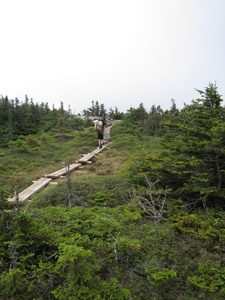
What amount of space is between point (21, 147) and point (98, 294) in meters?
14.9

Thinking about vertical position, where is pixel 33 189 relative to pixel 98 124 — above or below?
below

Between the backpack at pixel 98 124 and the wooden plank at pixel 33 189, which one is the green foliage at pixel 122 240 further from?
the backpack at pixel 98 124

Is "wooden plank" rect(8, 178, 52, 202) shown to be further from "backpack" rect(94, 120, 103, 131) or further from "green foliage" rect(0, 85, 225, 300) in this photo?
"backpack" rect(94, 120, 103, 131)

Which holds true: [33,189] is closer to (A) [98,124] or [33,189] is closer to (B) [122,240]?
(B) [122,240]

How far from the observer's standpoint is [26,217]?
128 inches

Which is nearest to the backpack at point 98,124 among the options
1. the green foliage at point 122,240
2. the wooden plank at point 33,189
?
the wooden plank at point 33,189

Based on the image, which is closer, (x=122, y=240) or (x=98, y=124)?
(x=122, y=240)

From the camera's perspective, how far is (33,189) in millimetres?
8781

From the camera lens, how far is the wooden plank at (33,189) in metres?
7.95

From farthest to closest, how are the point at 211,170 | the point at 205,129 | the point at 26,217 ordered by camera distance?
the point at 205,129 → the point at 211,170 → the point at 26,217

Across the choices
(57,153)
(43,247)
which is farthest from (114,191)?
(57,153)

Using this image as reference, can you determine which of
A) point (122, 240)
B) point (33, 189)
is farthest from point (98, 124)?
point (122, 240)

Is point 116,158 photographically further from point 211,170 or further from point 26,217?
point 26,217

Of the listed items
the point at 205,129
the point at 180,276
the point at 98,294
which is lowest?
the point at 180,276
